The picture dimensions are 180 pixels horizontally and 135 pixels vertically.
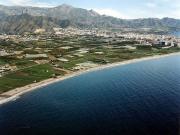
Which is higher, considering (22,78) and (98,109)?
(98,109)

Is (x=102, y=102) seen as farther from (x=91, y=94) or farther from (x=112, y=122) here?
(x=112, y=122)

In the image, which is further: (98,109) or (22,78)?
(22,78)

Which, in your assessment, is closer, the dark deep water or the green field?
the dark deep water

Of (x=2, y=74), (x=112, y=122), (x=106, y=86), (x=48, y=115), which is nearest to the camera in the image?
(x=112, y=122)

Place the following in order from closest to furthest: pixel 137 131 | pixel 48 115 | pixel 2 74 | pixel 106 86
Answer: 1. pixel 137 131
2. pixel 48 115
3. pixel 106 86
4. pixel 2 74

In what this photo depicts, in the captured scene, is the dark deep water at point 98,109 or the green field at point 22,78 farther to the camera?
the green field at point 22,78

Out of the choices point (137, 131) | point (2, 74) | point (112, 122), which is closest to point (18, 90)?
point (2, 74)

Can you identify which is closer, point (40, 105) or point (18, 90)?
point (40, 105)
